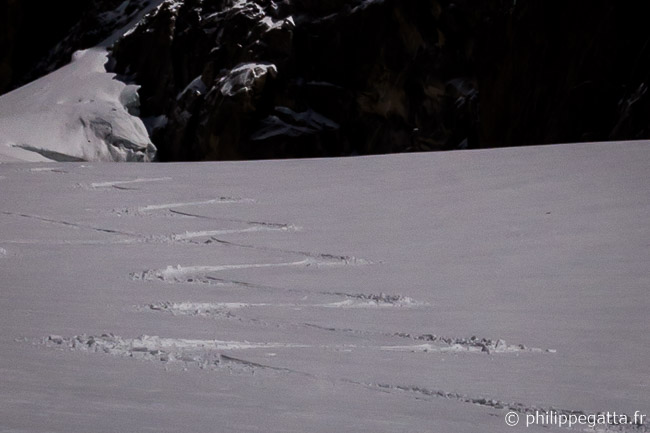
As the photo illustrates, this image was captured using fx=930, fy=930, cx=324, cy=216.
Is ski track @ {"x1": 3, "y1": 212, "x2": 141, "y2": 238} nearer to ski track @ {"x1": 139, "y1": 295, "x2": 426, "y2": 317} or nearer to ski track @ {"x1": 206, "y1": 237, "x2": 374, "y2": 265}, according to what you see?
ski track @ {"x1": 206, "y1": 237, "x2": 374, "y2": 265}

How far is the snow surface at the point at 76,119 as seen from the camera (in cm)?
2391

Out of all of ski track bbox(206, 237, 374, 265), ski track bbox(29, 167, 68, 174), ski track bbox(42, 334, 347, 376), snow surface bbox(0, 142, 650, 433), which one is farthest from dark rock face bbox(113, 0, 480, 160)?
ski track bbox(42, 334, 347, 376)

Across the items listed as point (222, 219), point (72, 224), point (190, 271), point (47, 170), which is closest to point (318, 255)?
point (190, 271)

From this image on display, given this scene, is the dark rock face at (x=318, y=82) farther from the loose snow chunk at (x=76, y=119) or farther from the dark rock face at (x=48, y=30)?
the dark rock face at (x=48, y=30)

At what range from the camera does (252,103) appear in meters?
26.8

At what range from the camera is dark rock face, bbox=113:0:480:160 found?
1029 inches

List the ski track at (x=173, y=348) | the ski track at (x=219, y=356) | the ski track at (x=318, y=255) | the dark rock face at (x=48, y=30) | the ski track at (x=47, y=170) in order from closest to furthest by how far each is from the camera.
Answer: the ski track at (x=219, y=356) < the ski track at (x=173, y=348) < the ski track at (x=318, y=255) < the ski track at (x=47, y=170) < the dark rock face at (x=48, y=30)

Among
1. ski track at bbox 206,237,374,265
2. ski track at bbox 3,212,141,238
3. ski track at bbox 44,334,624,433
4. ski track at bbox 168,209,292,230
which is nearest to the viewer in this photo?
ski track at bbox 44,334,624,433

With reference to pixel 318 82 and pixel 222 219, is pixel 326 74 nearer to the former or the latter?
pixel 318 82

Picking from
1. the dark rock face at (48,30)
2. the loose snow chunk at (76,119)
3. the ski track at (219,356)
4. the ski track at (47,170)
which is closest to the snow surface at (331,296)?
the ski track at (219,356)

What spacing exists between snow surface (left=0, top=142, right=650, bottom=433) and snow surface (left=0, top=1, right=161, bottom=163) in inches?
592

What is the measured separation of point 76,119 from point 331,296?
21.6m

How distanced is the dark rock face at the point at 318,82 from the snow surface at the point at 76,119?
4.00 feet

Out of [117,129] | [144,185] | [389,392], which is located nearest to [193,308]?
[389,392]
